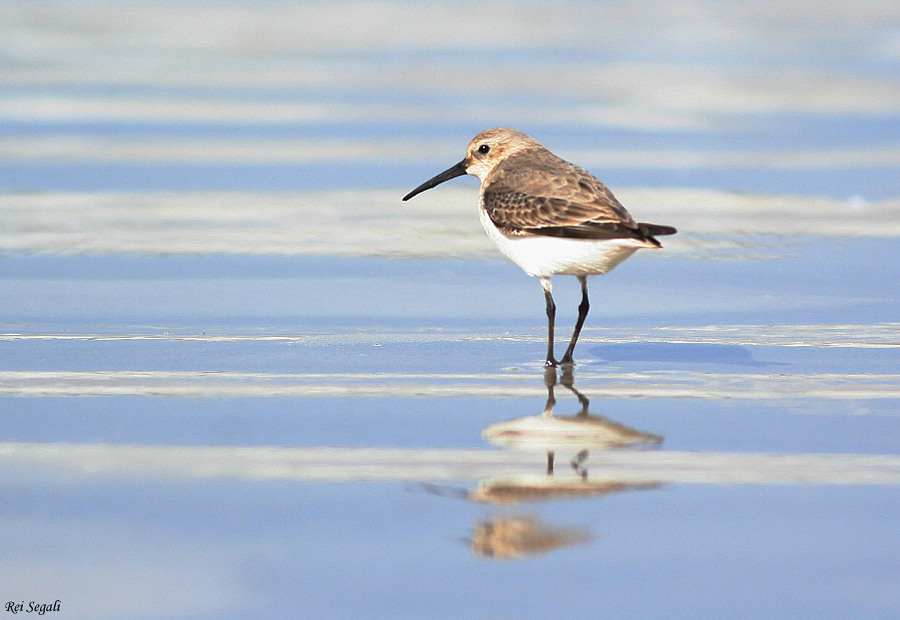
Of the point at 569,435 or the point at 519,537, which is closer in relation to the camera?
the point at 519,537

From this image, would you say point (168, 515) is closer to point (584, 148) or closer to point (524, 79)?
point (584, 148)

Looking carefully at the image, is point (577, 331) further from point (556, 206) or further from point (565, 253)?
point (556, 206)

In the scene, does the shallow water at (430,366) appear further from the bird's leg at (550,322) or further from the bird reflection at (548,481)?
the bird's leg at (550,322)

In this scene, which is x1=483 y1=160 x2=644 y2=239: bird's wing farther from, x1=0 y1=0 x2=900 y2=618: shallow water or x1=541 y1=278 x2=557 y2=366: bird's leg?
x1=0 y1=0 x2=900 y2=618: shallow water

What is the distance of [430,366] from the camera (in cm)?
692

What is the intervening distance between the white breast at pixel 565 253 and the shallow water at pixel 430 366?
454mm

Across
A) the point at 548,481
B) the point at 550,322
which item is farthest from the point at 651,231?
the point at 548,481

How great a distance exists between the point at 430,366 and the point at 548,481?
1936 millimetres

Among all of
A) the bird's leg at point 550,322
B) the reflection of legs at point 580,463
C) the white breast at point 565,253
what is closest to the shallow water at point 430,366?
the reflection of legs at point 580,463

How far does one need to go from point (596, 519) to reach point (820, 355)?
9.30 feet

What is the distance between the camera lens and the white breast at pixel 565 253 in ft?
22.7

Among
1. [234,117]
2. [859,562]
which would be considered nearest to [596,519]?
[859,562]

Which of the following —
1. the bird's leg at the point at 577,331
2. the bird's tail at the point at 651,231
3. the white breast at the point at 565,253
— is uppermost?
the bird's tail at the point at 651,231

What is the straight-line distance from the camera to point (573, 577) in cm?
423
